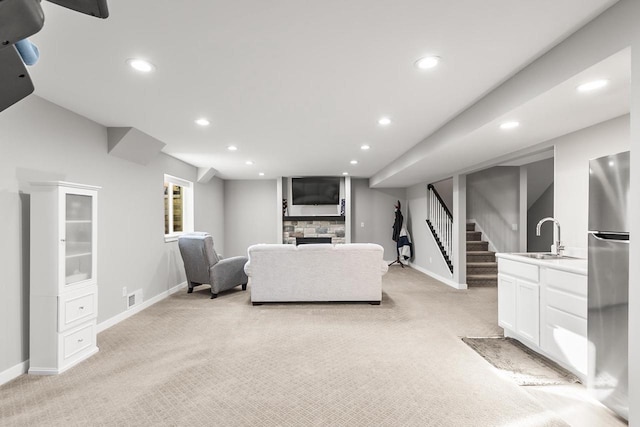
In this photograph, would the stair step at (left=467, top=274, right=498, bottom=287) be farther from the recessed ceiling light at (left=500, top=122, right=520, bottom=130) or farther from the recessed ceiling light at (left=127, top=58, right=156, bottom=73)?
the recessed ceiling light at (left=127, top=58, right=156, bottom=73)

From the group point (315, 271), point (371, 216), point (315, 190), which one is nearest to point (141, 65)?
point (315, 271)

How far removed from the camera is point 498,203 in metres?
6.46

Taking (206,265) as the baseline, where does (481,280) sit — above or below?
below

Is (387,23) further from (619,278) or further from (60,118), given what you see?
(60,118)

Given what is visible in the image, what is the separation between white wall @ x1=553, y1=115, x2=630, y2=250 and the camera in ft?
9.18

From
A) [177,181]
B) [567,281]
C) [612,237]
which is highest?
[177,181]

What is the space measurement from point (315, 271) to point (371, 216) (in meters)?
4.49

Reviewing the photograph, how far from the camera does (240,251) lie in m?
8.66

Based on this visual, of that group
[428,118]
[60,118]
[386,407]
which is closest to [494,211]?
[428,118]

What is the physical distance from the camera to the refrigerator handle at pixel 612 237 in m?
1.99

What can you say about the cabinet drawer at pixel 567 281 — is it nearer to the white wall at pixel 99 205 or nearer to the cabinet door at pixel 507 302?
the cabinet door at pixel 507 302

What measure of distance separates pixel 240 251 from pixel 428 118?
6.51 meters

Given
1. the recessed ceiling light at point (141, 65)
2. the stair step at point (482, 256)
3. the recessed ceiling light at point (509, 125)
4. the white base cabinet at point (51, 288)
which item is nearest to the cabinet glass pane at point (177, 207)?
the white base cabinet at point (51, 288)

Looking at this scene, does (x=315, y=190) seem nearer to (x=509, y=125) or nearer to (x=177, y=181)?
(x=177, y=181)
